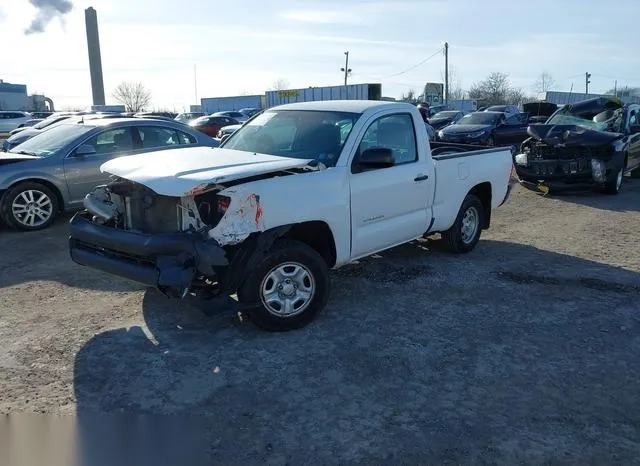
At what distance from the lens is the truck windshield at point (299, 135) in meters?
5.22

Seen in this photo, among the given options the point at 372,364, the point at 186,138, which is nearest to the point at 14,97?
the point at 186,138

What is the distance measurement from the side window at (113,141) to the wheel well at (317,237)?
5053 mm

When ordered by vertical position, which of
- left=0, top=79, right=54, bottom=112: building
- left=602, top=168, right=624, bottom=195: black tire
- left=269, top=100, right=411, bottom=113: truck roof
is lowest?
left=602, top=168, right=624, bottom=195: black tire

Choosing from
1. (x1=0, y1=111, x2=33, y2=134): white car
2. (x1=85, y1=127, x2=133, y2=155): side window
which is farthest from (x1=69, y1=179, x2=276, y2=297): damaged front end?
(x1=0, y1=111, x2=33, y2=134): white car

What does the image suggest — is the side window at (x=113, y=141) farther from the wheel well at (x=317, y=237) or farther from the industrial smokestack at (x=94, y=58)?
the industrial smokestack at (x=94, y=58)

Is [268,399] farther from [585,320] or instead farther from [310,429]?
[585,320]

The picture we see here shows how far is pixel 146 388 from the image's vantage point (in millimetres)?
3768

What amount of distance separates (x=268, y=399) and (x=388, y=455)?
3.05 ft

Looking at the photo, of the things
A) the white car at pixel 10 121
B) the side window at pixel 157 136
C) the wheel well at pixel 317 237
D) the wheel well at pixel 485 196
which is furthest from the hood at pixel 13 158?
the white car at pixel 10 121

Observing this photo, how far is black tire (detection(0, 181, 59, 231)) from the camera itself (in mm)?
7965

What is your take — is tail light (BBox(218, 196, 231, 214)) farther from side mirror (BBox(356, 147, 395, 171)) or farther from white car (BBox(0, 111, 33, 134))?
white car (BBox(0, 111, 33, 134))

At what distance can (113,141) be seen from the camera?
884 cm

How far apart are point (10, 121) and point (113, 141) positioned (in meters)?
29.6

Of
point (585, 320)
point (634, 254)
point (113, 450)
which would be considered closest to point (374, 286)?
point (585, 320)
